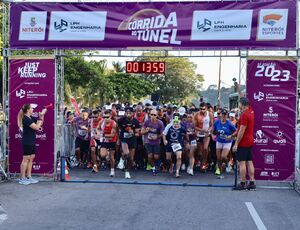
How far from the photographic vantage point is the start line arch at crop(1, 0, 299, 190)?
10930 mm

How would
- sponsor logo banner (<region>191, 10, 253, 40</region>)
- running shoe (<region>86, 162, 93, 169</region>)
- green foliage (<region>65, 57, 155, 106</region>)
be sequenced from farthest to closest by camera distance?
1. green foliage (<region>65, 57, 155, 106</region>)
2. running shoe (<region>86, 162, 93, 169</region>)
3. sponsor logo banner (<region>191, 10, 253, 40</region>)

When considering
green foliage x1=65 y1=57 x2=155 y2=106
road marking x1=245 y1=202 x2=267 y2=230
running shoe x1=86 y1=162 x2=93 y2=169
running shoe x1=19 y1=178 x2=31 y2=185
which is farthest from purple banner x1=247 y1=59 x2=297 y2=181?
green foliage x1=65 y1=57 x2=155 y2=106

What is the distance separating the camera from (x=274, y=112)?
11148 millimetres

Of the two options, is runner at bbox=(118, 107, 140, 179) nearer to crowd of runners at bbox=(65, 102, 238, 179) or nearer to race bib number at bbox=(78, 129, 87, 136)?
crowd of runners at bbox=(65, 102, 238, 179)

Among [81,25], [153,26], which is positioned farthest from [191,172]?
[81,25]

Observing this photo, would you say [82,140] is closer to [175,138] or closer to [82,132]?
[82,132]

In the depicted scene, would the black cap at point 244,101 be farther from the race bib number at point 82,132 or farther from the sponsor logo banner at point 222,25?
the race bib number at point 82,132

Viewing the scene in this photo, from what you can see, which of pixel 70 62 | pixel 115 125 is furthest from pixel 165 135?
pixel 70 62

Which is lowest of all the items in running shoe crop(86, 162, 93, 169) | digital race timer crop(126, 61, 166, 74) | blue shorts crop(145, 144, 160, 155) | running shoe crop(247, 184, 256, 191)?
running shoe crop(86, 162, 93, 169)

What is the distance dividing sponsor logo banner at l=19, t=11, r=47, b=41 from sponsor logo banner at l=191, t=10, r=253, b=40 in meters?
3.73

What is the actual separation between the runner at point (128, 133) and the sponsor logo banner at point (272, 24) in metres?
4.30

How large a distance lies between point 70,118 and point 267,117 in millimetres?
7691

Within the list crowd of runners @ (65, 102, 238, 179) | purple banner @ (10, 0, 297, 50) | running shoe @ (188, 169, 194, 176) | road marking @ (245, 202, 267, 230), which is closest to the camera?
road marking @ (245, 202, 267, 230)

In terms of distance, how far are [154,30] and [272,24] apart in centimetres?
277
